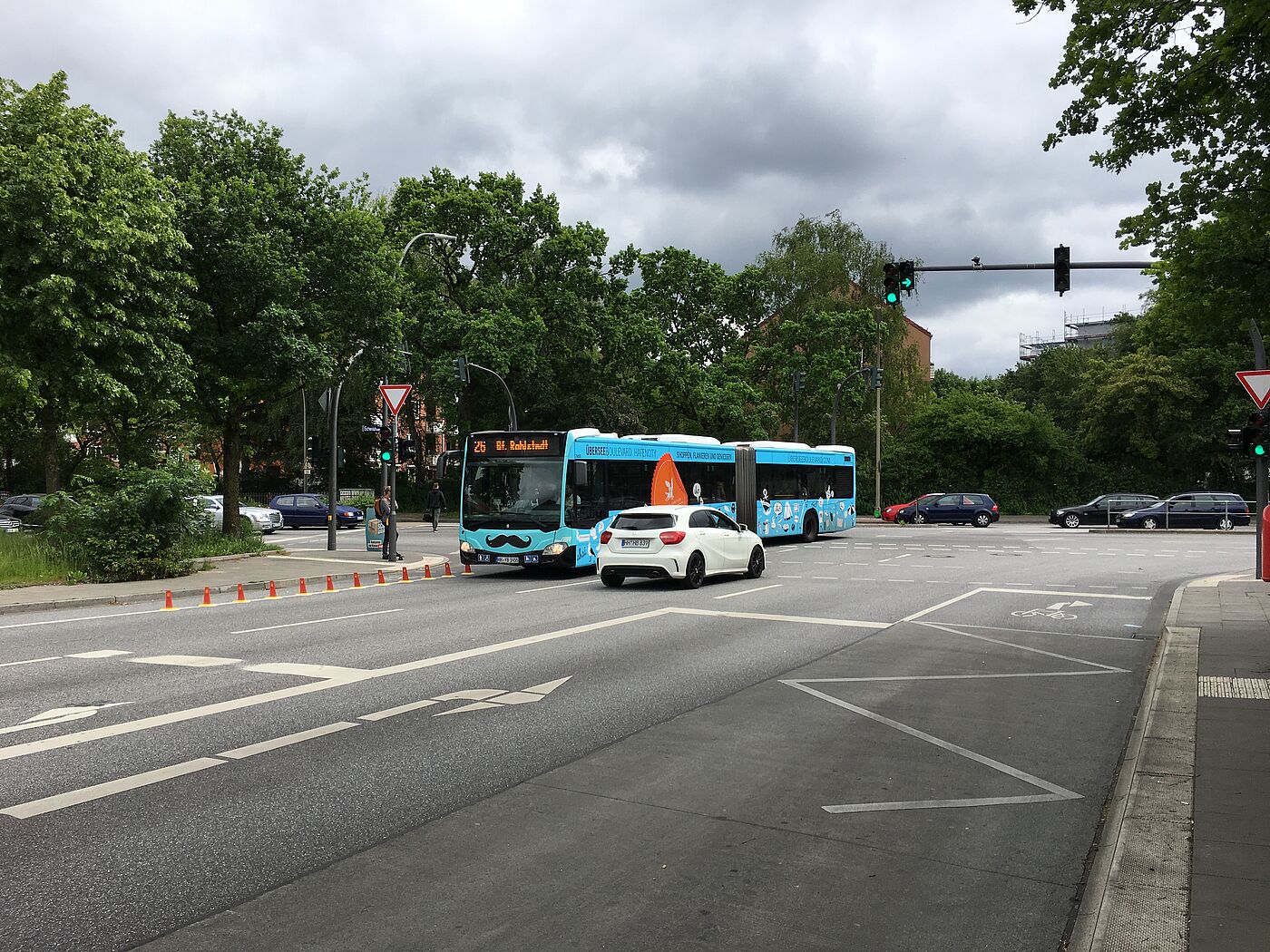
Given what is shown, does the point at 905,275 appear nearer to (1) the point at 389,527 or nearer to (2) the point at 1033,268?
(2) the point at 1033,268

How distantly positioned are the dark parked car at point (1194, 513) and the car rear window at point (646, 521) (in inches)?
1212

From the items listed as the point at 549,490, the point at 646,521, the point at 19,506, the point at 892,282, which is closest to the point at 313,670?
the point at 646,521

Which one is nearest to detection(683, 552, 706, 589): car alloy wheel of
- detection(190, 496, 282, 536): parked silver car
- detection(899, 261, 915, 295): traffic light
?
detection(899, 261, 915, 295): traffic light

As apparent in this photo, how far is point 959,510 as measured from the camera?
4606cm

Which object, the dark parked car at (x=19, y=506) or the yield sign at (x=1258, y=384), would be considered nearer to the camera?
the yield sign at (x=1258, y=384)

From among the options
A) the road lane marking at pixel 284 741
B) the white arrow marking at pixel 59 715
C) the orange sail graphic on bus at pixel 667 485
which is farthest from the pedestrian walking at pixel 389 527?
the road lane marking at pixel 284 741

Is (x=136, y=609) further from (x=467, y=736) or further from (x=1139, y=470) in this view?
(x=1139, y=470)

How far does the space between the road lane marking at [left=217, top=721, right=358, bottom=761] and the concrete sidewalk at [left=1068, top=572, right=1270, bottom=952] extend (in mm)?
4865

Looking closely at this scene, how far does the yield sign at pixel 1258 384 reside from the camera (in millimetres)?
16594

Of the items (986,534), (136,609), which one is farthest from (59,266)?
(986,534)

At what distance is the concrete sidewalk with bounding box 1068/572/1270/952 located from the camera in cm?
370

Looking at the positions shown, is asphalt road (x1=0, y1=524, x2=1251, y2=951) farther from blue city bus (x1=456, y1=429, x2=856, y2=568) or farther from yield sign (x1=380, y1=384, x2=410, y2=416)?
yield sign (x1=380, y1=384, x2=410, y2=416)

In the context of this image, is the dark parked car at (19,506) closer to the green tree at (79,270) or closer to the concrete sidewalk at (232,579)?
the concrete sidewalk at (232,579)

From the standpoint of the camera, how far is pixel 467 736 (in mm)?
6965
